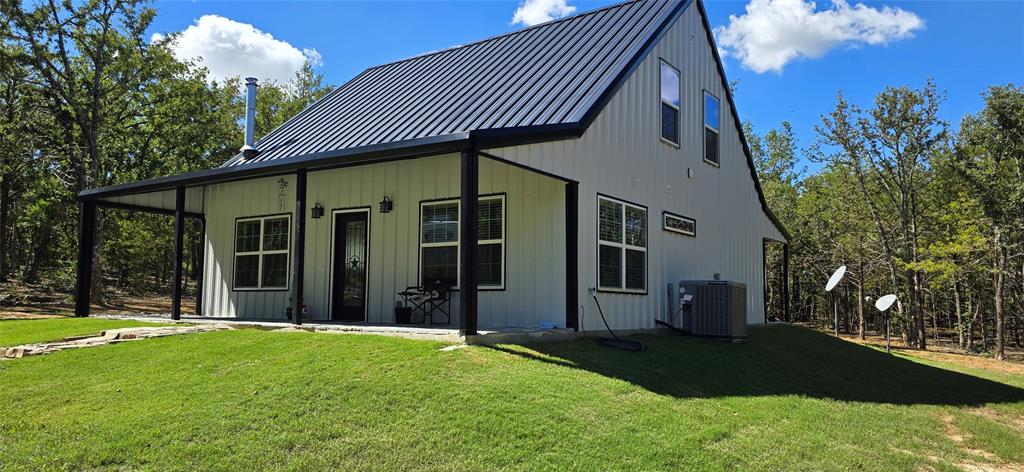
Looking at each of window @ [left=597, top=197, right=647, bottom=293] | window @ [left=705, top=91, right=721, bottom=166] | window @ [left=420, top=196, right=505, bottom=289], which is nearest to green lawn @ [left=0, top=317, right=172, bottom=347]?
window @ [left=420, top=196, right=505, bottom=289]

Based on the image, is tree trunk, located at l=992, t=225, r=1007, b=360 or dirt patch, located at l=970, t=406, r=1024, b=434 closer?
dirt patch, located at l=970, t=406, r=1024, b=434

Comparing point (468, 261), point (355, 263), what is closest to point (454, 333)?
point (468, 261)

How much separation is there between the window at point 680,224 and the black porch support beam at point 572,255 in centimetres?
277

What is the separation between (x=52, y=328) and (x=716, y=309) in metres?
9.75

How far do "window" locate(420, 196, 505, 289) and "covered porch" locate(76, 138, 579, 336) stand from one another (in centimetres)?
2

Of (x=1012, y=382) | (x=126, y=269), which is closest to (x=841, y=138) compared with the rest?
(x=1012, y=382)

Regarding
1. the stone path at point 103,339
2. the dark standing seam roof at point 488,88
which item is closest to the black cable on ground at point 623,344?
the dark standing seam roof at point 488,88

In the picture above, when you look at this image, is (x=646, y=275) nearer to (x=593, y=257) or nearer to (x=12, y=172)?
(x=593, y=257)

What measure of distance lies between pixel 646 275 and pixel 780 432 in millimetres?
4973

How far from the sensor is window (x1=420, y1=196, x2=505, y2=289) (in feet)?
31.3

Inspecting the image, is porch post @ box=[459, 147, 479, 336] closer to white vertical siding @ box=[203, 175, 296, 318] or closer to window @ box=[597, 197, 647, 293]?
window @ box=[597, 197, 647, 293]

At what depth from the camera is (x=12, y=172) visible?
19.9m

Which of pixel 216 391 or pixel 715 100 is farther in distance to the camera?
pixel 715 100

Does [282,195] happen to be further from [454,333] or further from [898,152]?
[898,152]
